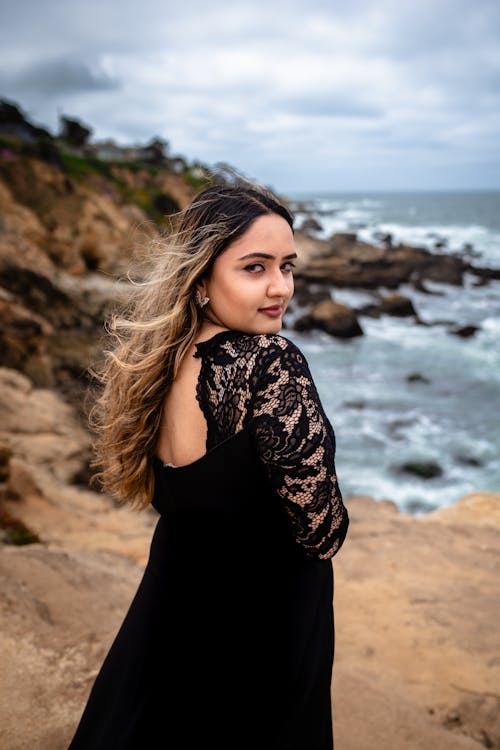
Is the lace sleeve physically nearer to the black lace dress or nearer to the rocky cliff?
the black lace dress

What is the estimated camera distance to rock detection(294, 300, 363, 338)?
67.1 ft

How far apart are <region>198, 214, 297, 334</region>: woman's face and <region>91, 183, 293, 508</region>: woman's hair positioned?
0.04 meters

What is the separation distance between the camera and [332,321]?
20.7m

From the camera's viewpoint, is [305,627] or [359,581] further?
[359,581]

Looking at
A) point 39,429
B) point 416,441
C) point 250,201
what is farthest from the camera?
point 416,441

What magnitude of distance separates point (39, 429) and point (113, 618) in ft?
19.6

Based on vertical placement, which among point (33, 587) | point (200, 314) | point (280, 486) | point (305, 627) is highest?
point (200, 314)

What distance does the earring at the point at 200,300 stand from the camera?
170cm

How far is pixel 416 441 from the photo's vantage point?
1191 cm

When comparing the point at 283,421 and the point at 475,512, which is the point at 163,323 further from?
the point at 475,512

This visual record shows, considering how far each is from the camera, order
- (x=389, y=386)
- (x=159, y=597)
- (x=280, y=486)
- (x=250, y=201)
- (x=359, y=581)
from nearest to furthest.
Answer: (x=280, y=486)
(x=250, y=201)
(x=159, y=597)
(x=359, y=581)
(x=389, y=386)

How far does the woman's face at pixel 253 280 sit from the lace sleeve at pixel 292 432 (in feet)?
0.71

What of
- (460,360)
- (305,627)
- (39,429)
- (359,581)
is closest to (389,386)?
(460,360)

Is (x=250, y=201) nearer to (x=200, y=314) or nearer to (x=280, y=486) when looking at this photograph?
(x=200, y=314)
